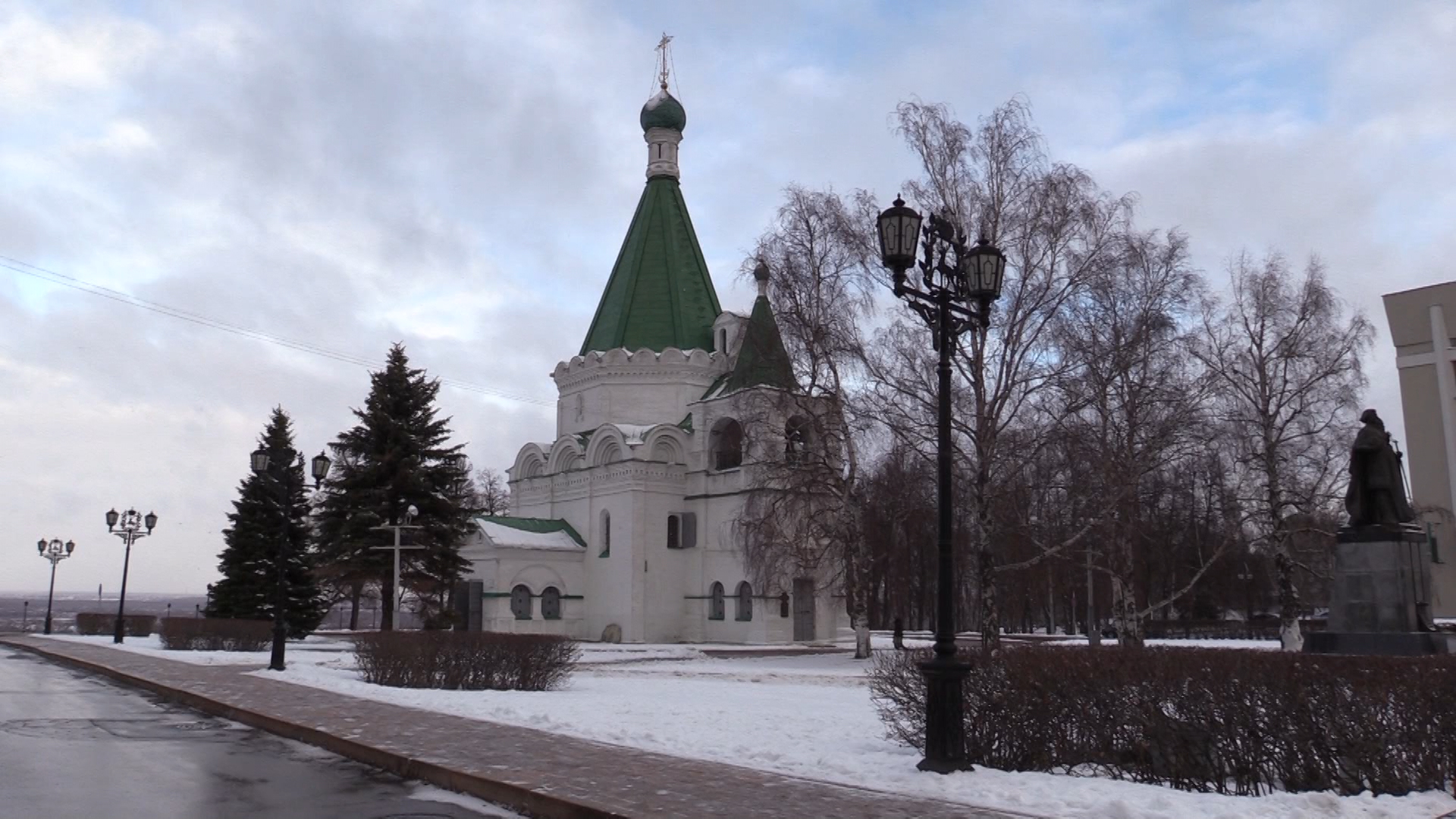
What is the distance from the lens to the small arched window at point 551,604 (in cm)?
4144

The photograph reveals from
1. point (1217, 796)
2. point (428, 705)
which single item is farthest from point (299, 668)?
point (1217, 796)

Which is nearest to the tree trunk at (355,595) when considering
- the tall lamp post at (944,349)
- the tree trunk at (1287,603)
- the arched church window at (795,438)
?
the arched church window at (795,438)

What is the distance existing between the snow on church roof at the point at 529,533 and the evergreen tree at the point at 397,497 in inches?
44.2

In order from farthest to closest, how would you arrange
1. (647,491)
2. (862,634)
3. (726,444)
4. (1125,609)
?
(726,444)
(647,491)
(862,634)
(1125,609)

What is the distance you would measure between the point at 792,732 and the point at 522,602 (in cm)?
3040

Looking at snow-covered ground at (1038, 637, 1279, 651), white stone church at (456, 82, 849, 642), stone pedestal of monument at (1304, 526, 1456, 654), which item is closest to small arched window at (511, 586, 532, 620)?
white stone church at (456, 82, 849, 642)

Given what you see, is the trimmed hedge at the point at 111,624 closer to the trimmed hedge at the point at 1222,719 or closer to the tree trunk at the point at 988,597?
the tree trunk at the point at 988,597

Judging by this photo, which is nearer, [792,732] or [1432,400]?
[792,732]

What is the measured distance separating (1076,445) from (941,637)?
52.6 ft

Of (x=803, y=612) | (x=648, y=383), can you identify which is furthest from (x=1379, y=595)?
(x=648, y=383)

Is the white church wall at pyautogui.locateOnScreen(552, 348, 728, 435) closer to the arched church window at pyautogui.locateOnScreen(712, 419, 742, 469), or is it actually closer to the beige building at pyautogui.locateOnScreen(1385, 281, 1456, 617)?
the arched church window at pyautogui.locateOnScreen(712, 419, 742, 469)

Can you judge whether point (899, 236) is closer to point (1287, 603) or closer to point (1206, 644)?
point (1287, 603)

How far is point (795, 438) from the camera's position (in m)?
30.2

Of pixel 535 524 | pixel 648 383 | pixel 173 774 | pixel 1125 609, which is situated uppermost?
pixel 648 383
